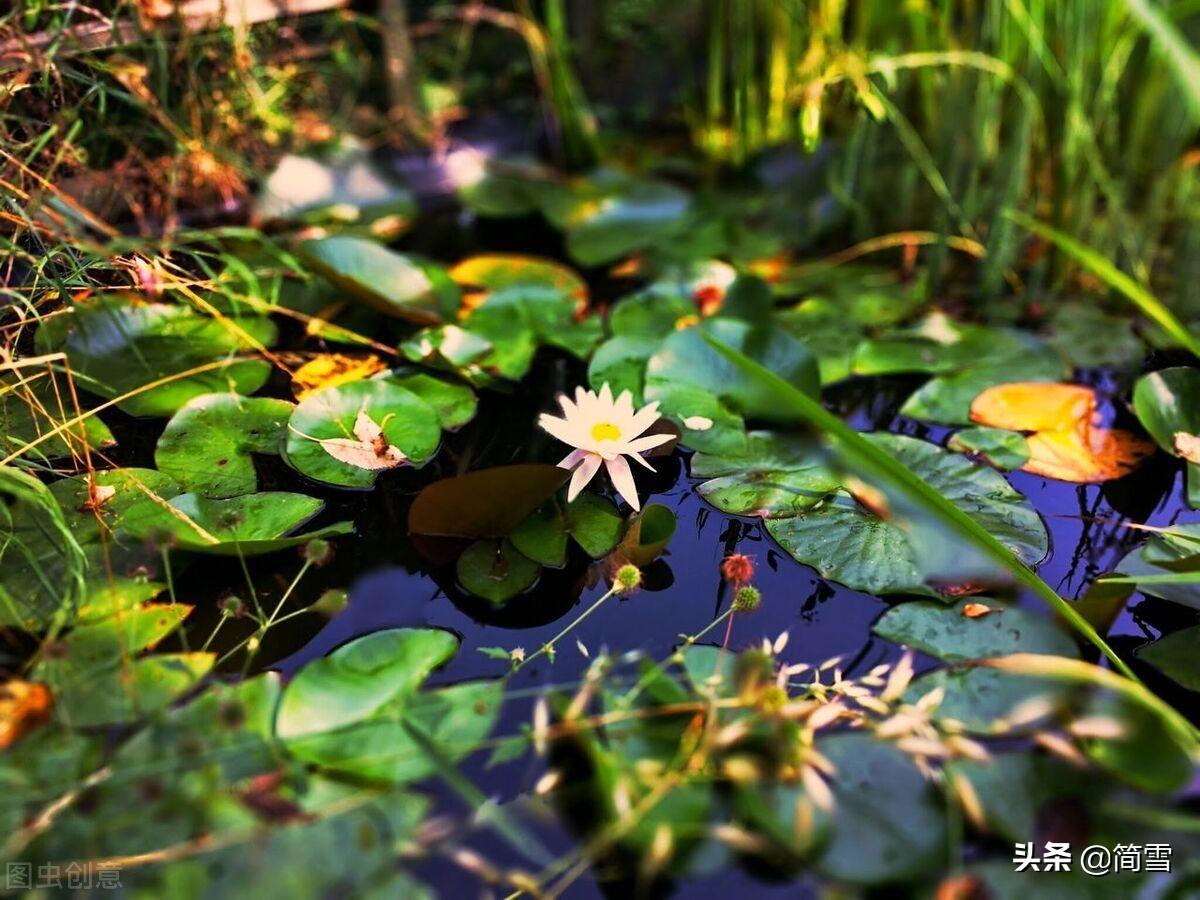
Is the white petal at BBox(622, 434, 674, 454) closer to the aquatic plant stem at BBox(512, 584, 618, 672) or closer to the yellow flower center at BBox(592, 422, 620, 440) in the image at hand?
the yellow flower center at BBox(592, 422, 620, 440)

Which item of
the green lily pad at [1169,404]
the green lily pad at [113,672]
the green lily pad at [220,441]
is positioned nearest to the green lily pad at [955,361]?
the green lily pad at [1169,404]

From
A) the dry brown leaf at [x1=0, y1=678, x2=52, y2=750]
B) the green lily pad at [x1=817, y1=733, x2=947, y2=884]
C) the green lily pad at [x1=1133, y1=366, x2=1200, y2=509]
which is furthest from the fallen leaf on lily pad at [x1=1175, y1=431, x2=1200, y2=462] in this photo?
the dry brown leaf at [x1=0, y1=678, x2=52, y2=750]

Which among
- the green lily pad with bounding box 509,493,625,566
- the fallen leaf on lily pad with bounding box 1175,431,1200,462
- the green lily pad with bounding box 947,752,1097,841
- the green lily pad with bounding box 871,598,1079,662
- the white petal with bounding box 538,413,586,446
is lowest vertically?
the green lily pad with bounding box 947,752,1097,841

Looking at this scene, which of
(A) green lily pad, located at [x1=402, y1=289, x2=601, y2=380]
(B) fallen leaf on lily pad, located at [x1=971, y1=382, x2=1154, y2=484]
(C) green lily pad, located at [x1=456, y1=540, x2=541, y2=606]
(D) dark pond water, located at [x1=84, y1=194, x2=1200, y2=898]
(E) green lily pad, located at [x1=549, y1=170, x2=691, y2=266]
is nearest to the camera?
(D) dark pond water, located at [x1=84, y1=194, x2=1200, y2=898]

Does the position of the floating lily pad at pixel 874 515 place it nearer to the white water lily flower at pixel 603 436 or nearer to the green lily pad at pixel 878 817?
the white water lily flower at pixel 603 436

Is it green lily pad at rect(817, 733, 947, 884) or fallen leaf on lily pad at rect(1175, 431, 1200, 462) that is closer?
green lily pad at rect(817, 733, 947, 884)

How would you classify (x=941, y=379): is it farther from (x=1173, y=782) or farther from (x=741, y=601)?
(x=1173, y=782)

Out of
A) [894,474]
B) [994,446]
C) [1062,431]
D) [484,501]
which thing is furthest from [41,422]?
[1062,431]
